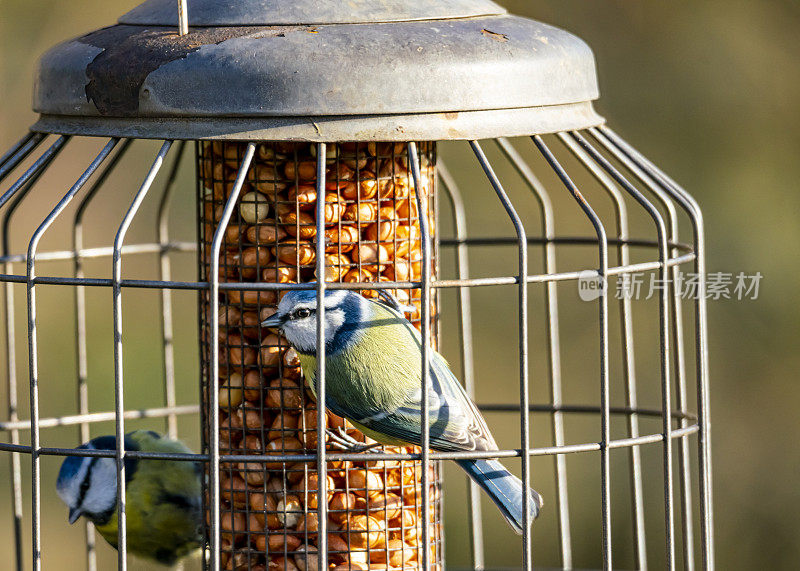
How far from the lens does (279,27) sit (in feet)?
7.80

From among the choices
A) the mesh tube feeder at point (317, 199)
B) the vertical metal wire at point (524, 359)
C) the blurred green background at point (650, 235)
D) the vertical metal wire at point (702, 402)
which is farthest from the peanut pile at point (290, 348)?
the blurred green background at point (650, 235)

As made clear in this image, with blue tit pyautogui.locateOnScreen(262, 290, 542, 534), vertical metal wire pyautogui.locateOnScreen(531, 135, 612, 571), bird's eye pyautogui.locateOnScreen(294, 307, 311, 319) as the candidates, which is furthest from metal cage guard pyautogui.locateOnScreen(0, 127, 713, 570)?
bird's eye pyautogui.locateOnScreen(294, 307, 311, 319)

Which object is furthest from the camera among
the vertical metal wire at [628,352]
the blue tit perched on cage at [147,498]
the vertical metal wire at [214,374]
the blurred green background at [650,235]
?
the blurred green background at [650,235]

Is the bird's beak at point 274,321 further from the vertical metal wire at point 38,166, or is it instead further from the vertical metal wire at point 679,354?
the vertical metal wire at point 679,354

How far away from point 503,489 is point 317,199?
0.76 meters

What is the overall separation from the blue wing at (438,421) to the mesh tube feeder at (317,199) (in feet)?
0.39

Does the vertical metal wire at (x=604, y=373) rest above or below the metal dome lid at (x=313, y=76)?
below

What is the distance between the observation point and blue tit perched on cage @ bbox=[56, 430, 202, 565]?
2990 mm

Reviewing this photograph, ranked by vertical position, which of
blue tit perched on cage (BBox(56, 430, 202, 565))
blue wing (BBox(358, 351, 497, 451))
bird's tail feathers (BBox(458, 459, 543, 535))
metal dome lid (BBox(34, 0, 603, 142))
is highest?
metal dome lid (BBox(34, 0, 603, 142))

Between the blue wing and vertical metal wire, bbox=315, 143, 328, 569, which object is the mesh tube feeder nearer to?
vertical metal wire, bbox=315, 143, 328, 569

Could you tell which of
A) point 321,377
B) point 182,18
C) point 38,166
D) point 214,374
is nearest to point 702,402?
point 321,377

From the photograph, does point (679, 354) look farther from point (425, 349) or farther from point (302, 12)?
point (302, 12)

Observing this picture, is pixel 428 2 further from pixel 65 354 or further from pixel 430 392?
pixel 65 354

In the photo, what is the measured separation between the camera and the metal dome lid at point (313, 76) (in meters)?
2.26
